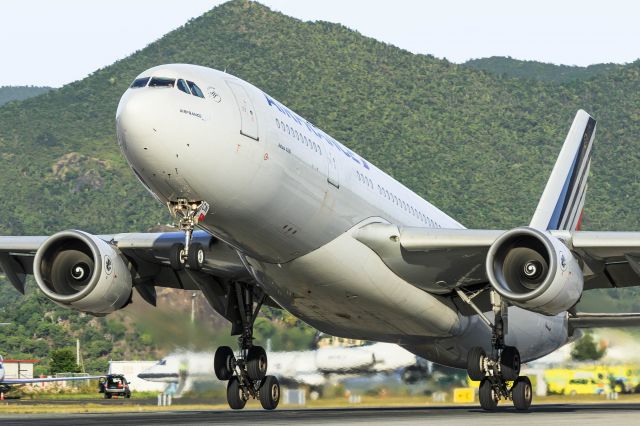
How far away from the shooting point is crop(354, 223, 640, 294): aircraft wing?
25875 mm

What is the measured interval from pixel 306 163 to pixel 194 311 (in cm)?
982

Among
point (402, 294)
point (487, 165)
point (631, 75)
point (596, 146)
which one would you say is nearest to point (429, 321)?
point (402, 294)

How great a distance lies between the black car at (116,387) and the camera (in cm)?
6225

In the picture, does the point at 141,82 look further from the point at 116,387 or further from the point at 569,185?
the point at 116,387

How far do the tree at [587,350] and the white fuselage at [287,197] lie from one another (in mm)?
6024

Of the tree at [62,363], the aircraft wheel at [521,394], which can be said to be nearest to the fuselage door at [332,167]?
the aircraft wheel at [521,394]

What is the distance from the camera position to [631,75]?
17162cm

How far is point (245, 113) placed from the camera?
76.2ft

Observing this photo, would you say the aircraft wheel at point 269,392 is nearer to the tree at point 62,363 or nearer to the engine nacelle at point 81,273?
the engine nacelle at point 81,273

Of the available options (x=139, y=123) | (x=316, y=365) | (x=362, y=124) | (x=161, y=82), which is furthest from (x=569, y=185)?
(x=362, y=124)

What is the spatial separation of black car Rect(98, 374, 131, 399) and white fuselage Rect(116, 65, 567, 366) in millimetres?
34420

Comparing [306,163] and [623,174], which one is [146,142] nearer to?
[306,163]

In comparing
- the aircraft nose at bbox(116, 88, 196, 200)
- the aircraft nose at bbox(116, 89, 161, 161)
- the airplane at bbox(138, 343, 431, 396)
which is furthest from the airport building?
the aircraft nose at bbox(116, 89, 161, 161)

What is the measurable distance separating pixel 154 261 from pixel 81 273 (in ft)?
7.43
